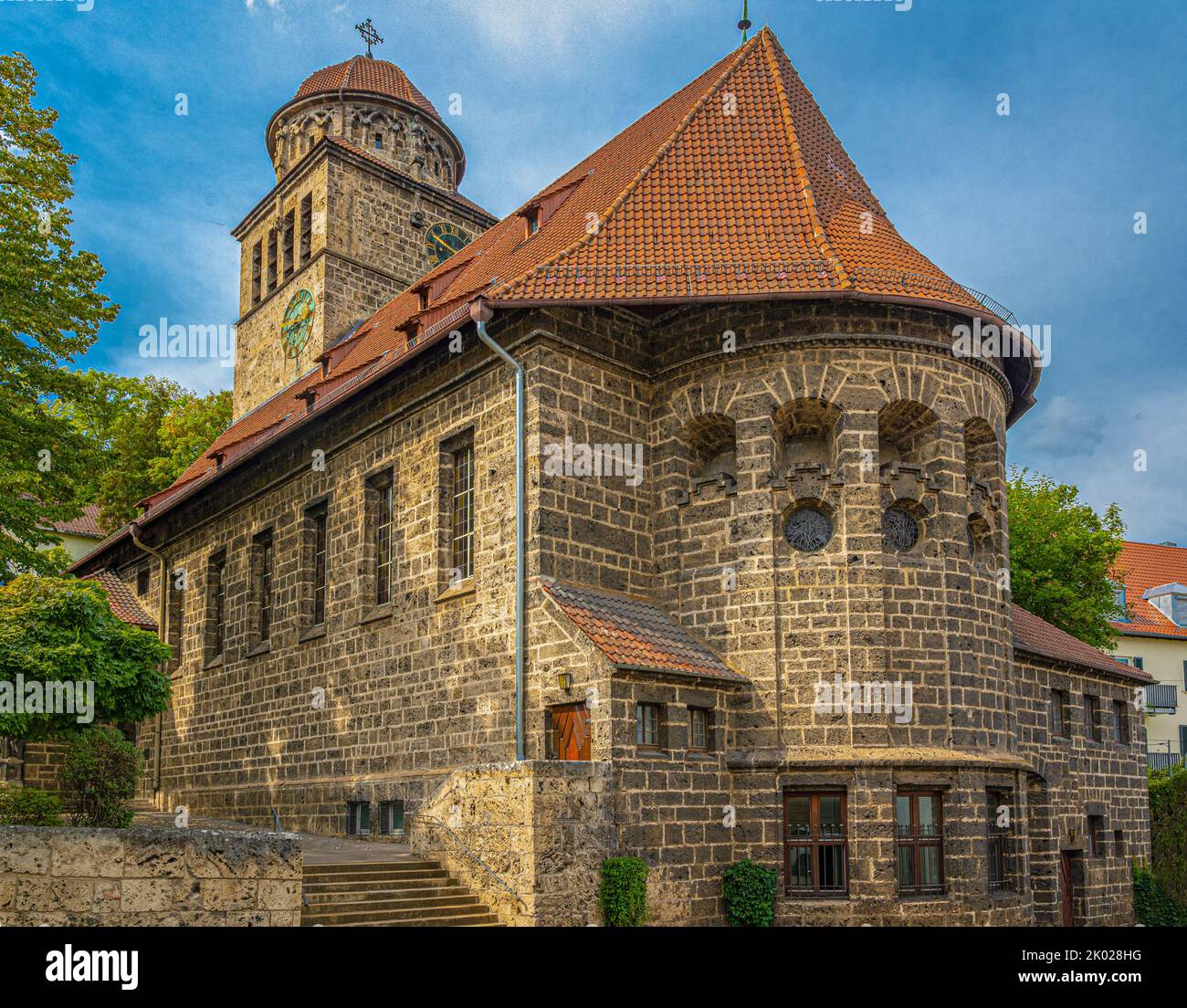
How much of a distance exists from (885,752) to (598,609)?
3801 mm

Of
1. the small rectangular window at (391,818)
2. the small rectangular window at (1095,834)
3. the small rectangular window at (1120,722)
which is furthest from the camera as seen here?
the small rectangular window at (1120,722)

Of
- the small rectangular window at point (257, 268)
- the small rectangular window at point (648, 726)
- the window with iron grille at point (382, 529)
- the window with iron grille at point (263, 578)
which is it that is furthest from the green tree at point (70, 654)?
the small rectangular window at point (257, 268)

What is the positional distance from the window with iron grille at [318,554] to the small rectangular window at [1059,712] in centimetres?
1265

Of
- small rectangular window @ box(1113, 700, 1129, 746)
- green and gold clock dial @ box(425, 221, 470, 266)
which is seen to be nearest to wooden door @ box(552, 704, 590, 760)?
small rectangular window @ box(1113, 700, 1129, 746)

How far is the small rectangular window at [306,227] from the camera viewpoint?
30.7 metres

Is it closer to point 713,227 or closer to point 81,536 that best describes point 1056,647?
point 713,227

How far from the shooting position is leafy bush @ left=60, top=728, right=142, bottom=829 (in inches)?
606

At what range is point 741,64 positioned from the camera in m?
19.7

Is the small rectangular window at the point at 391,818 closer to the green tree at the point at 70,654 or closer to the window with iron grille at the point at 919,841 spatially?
the green tree at the point at 70,654

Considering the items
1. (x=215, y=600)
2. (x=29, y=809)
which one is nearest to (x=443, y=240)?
(x=215, y=600)

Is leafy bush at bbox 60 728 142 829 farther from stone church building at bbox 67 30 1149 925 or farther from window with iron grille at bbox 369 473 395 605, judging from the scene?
window with iron grille at bbox 369 473 395 605

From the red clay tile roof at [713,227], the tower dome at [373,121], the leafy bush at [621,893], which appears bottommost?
the leafy bush at [621,893]

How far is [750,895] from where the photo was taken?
14023mm
